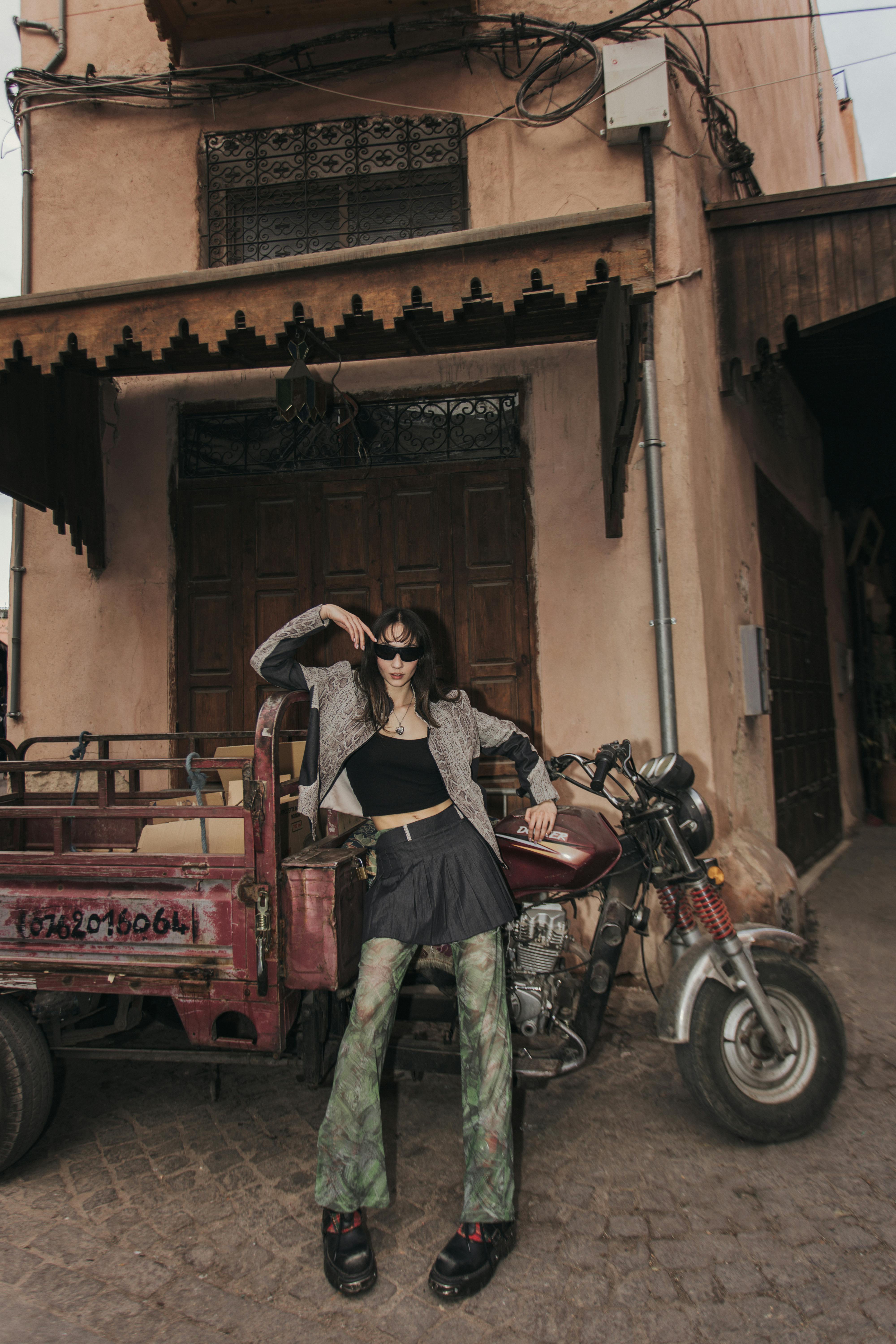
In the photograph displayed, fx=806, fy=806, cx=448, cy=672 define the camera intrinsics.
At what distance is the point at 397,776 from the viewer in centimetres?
276

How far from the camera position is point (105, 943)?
9.35 feet

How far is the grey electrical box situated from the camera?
5691mm

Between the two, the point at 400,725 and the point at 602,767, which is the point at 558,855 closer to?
the point at 602,767

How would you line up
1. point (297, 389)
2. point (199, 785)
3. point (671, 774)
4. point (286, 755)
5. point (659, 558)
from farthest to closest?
point (659, 558)
point (297, 389)
point (286, 755)
point (199, 785)
point (671, 774)

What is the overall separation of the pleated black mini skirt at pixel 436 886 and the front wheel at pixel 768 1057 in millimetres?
939

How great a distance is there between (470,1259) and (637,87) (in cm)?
615

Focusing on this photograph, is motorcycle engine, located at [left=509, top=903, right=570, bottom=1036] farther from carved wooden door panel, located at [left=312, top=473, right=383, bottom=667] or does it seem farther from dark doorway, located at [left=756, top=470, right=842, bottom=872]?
dark doorway, located at [left=756, top=470, right=842, bottom=872]

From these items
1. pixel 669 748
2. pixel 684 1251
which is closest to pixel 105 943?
pixel 684 1251

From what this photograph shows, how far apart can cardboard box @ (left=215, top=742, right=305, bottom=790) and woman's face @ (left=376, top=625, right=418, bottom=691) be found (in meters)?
0.83

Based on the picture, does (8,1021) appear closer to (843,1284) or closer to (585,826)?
(585,826)

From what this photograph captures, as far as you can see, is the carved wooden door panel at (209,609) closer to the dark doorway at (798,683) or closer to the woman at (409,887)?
the woman at (409,887)

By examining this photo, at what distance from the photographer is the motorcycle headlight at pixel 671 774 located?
3064 mm

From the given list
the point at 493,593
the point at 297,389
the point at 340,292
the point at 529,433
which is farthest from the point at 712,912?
the point at 529,433

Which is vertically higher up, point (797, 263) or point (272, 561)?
point (797, 263)
